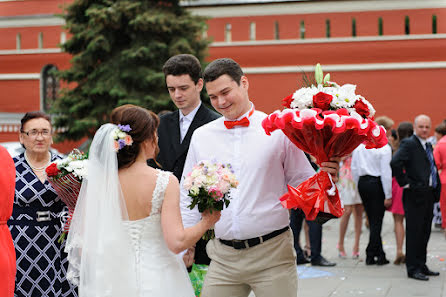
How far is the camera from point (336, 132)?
371 centimetres

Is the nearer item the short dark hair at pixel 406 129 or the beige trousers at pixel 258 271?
the beige trousers at pixel 258 271

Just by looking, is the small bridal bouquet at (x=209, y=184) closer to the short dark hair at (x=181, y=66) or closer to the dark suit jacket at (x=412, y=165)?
the short dark hair at (x=181, y=66)

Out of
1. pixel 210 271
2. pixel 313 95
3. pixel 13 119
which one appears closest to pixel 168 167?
pixel 210 271

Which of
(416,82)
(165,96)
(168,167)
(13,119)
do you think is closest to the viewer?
(168,167)

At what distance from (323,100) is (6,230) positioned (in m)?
2.06

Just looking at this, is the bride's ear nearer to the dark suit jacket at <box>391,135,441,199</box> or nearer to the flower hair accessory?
the flower hair accessory

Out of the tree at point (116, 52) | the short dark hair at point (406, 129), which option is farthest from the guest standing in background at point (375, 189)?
the tree at point (116, 52)

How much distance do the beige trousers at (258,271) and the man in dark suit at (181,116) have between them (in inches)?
30.5

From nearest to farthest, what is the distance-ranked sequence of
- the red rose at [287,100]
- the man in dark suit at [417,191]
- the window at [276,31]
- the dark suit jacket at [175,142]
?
the red rose at [287,100] < the dark suit jacket at [175,142] < the man in dark suit at [417,191] < the window at [276,31]

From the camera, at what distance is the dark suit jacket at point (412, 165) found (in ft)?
28.3

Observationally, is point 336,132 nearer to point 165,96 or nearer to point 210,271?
point 210,271

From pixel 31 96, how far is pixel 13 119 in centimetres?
157

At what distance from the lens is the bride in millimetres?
3771

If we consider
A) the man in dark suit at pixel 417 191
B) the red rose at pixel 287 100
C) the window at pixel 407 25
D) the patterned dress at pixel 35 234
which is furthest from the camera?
the window at pixel 407 25
